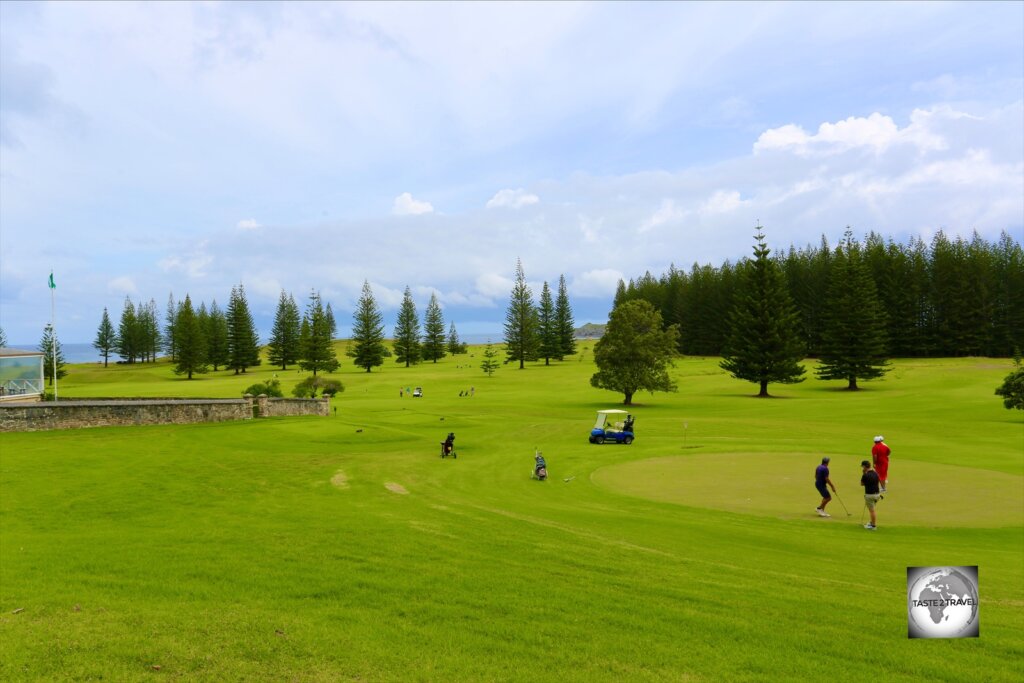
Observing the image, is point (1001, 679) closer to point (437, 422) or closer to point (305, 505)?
point (305, 505)

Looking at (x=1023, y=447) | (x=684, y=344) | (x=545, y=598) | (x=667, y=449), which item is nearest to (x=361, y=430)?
(x=667, y=449)

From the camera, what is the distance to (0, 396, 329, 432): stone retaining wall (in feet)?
100

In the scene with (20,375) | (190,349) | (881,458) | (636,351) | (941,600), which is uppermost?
(190,349)

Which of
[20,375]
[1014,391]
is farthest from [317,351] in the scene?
[1014,391]

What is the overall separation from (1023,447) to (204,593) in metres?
37.3

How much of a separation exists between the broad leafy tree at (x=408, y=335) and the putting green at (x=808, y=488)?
337 ft

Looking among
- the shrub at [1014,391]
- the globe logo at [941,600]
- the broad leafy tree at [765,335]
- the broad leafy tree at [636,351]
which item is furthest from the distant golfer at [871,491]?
the broad leafy tree at [765,335]

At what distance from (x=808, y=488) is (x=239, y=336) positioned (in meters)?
119

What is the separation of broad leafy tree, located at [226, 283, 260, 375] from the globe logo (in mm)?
126875

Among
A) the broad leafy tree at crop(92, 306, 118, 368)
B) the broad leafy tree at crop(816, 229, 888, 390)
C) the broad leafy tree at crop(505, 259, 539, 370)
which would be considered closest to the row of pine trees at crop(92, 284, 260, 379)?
the broad leafy tree at crop(92, 306, 118, 368)

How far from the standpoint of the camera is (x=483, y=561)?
38.3 feet

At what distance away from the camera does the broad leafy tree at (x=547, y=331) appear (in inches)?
4929

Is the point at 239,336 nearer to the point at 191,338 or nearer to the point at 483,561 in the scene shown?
the point at 191,338

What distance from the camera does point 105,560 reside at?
11188mm
